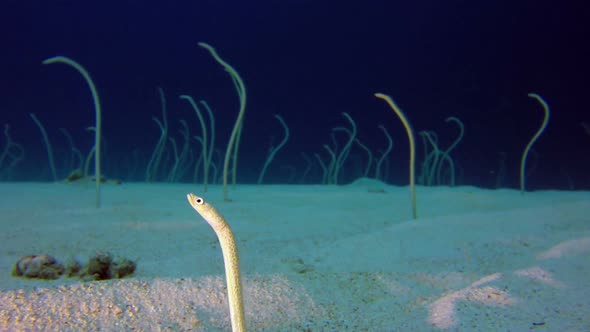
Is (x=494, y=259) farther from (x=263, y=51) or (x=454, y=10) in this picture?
(x=263, y=51)

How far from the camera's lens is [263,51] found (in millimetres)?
22875

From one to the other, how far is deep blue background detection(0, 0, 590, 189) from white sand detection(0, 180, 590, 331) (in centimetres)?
1382

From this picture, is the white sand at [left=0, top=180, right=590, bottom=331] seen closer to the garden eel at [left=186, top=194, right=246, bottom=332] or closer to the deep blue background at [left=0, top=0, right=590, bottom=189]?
the garden eel at [left=186, top=194, right=246, bottom=332]

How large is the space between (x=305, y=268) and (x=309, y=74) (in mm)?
20469

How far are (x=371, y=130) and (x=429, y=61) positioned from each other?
14.8ft

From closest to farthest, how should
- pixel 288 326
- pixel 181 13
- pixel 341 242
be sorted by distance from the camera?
pixel 288 326 < pixel 341 242 < pixel 181 13

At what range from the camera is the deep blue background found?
15.5 m

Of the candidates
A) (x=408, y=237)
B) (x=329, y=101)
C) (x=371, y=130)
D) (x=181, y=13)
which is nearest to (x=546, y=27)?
(x=371, y=130)

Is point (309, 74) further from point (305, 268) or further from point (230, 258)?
point (230, 258)

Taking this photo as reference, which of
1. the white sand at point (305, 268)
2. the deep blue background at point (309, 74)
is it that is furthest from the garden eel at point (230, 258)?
the deep blue background at point (309, 74)

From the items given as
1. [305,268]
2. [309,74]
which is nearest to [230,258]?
[305,268]

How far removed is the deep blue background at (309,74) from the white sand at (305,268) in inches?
544

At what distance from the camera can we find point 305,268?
252 centimetres

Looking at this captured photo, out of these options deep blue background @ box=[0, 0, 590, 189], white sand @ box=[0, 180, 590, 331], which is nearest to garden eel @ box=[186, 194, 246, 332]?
white sand @ box=[0, 180, 590, 331]
